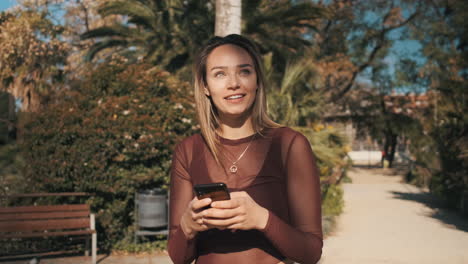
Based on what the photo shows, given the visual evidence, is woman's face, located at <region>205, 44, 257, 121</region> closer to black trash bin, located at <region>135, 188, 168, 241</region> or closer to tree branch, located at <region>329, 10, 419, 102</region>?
black trash bin, located at <region>135, 188, 168, 241</region>

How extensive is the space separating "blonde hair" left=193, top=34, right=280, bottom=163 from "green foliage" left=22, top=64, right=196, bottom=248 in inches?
207

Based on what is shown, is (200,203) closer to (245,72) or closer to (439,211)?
(245,72)

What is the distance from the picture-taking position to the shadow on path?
956 cm

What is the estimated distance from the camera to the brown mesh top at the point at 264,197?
→ 1.34 metres

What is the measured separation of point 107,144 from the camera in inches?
260

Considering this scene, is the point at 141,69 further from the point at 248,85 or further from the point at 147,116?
the point at 248,85

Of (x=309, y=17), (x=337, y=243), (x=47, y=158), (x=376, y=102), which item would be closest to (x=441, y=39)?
(x=376, y=102)

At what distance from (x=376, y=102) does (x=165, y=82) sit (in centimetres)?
2341

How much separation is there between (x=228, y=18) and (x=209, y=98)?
448 centimetres

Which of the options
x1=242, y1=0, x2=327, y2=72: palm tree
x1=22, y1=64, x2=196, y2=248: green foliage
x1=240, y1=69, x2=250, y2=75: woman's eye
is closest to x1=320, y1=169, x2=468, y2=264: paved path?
x1=22, y1=64, x2=196, y2=248: green foliage

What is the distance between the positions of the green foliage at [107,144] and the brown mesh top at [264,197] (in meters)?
5.39

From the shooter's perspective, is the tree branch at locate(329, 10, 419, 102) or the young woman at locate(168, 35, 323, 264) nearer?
the young woman at locate(168, 35, 323, 264)

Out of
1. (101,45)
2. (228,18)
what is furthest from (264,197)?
(101,45)

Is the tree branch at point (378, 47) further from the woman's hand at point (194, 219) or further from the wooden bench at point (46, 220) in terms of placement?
the woman's hand at point (194, 219)
